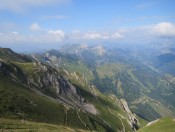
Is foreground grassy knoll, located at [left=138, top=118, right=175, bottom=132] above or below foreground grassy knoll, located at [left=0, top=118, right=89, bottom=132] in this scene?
above

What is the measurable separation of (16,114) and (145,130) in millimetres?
104245

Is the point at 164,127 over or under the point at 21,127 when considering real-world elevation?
over

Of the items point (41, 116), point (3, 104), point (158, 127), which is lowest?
point (41, 116)

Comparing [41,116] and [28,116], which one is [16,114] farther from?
[41,116]

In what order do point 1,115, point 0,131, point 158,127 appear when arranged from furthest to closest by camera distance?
point 1,115 < point 158,127 < point 0,131

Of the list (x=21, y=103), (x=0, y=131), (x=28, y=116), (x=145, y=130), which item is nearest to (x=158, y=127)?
(x=145, y=130)

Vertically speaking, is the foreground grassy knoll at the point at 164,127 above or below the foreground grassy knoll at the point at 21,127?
above

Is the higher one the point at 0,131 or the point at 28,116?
the point at 0,131

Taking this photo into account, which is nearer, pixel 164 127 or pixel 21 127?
pixel 164 127

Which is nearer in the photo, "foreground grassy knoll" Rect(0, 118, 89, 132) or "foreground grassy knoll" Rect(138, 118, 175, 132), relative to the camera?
"foreground grassy knoll" Rect(138, 118, 175, 132)

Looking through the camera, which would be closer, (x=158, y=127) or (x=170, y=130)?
(x=170, y=130)

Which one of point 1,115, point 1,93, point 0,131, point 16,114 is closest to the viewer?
point 0,131

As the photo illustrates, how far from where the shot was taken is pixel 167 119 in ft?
313

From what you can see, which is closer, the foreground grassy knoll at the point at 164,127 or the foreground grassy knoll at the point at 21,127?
the foreground grassy knoll at the point at 164,127
